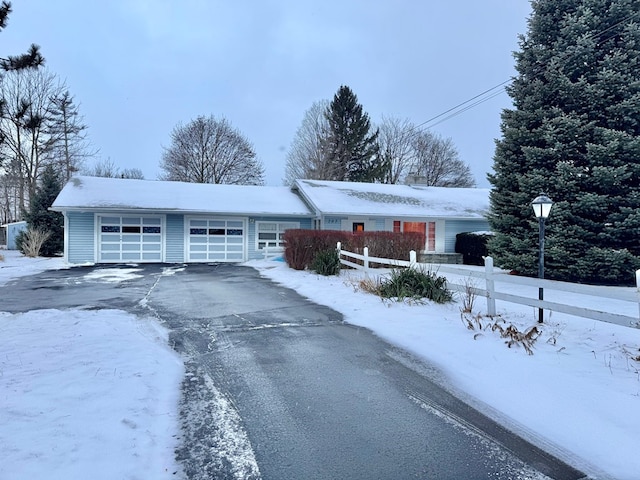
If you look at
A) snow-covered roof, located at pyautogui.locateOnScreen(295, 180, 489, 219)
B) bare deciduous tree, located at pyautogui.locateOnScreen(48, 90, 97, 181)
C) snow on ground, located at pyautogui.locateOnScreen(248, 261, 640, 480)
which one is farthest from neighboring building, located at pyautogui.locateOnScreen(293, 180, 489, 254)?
bare deciduous tree, located at pyautogui.locateOnScreen(48, 90, 97, 181)

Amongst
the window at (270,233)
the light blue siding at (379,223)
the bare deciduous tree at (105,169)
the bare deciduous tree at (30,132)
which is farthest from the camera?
Result: the bare deciduous tree at (105,169)

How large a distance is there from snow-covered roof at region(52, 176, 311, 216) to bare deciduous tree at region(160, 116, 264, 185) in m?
13.0

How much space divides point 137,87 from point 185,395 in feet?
156

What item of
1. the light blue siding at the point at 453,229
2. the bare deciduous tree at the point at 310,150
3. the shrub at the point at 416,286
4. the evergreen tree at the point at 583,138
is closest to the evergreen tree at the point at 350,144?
the bare deciduous tree at the point at 310,150

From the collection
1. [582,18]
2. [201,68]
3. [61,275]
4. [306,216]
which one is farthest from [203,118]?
[582,18]

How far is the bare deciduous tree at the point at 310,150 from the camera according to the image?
3550 centimetres

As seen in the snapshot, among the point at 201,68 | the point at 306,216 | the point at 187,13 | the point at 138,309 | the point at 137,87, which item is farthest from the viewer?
the point at 137,87

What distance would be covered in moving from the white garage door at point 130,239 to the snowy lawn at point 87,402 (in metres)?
12.5

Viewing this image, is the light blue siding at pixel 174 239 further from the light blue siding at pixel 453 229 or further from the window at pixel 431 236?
the light blue siding at pixel 453 229

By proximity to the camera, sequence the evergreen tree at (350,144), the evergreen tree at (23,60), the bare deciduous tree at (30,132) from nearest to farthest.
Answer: the evergreen tree at (23,60) < the bare deciduous tree at (30,132) < the evergreen tree at (350,144)

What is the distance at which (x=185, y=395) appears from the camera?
3633 mm

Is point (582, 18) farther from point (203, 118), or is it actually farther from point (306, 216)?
point (203, 118)

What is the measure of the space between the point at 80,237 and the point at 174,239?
383 cm

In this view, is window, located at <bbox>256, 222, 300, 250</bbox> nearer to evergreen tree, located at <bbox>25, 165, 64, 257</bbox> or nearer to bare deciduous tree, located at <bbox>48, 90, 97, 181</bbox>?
evergreen tree, located at <bbox>25, 165, 64, 257</bbox>
